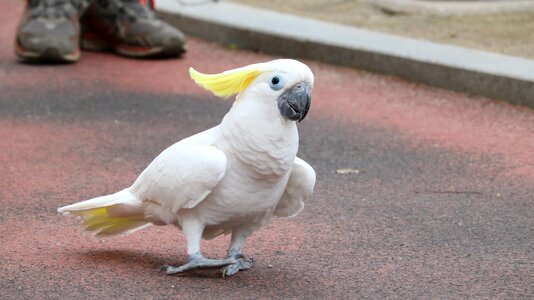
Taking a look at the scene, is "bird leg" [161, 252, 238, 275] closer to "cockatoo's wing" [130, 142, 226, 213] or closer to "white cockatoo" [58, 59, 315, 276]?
"white cockatoo" [58, 59, 315, 276]

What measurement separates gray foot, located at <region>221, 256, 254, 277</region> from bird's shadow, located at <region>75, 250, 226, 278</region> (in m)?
0.04

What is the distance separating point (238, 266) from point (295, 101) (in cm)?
71

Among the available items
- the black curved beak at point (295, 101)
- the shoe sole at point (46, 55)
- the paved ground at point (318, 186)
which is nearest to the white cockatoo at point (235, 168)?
the black curved beak at point (295, 101)

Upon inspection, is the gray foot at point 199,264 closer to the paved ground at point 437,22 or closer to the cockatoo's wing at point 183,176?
the cockatoo's wing at point 183,176

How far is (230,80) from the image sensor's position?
3.66 metres

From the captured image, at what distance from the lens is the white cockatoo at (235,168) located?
11.7ft

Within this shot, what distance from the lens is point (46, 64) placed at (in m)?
7.69

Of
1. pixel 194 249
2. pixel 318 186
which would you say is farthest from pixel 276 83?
pixel 318 186

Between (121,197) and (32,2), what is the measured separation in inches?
169

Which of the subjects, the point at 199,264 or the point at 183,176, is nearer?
the point at 183,176

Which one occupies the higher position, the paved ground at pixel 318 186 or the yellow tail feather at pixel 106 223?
the yellow tail feather at pixel 106 223

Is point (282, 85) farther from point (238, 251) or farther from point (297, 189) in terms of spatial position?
point (238, 251)

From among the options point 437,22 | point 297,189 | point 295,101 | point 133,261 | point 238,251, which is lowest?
point 437,22

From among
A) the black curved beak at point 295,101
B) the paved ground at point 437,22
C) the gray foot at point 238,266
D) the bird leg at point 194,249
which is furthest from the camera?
the paved ground at point 437,22
